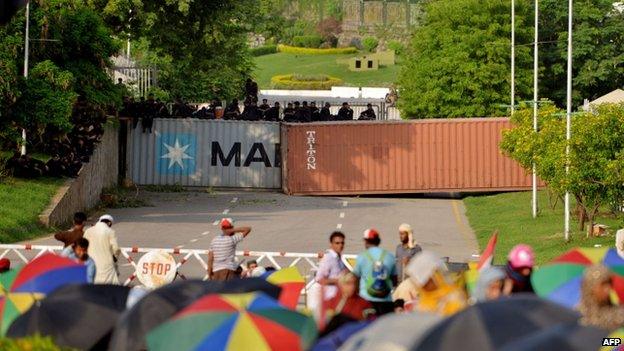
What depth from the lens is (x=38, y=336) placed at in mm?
12609

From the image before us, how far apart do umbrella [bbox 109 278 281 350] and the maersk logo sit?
40.1m

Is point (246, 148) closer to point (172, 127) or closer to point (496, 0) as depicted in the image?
point (172, 127)

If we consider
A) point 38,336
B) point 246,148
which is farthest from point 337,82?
point 38,336

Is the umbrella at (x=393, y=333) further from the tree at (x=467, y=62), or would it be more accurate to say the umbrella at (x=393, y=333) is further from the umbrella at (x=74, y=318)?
the tree at (x=467, y=62)

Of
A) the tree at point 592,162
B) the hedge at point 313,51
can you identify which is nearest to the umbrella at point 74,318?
the tree at point 592,162

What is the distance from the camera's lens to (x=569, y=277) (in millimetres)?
13641

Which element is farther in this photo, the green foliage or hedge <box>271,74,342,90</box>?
hedge <box>271,74,342,90</box>

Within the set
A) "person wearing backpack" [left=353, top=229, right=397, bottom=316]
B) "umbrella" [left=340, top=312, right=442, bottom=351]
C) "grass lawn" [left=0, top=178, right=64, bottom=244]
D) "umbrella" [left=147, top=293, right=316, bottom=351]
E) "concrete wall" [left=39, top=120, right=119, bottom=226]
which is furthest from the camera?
"concrete wall" [left=39, top=120, right=119, bottom=226]

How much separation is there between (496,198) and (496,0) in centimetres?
1734

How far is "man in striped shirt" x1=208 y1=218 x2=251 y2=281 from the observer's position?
74.2 feet

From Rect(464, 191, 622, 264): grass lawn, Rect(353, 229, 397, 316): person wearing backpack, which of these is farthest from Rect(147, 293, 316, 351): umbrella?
Rect(464, 191, 622, 264): grass lawn

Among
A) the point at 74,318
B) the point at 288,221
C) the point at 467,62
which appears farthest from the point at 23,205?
the point at 467,62
